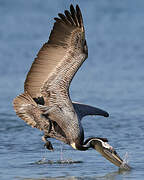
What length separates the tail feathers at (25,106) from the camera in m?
9.93

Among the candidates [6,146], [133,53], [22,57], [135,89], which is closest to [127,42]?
[133,53]

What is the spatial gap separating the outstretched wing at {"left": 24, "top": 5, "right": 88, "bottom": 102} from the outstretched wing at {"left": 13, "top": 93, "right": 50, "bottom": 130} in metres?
0.29

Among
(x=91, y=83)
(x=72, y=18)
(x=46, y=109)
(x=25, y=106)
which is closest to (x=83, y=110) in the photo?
(x=46, y=109)

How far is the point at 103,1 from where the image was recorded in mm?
25641

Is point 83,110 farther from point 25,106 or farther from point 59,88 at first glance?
point 25,106

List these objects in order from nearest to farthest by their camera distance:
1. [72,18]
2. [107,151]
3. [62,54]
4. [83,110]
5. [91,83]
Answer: [72,18] → [62,54] → [107,151] → [83,110] → [91,83]

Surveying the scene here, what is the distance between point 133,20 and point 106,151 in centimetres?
1482

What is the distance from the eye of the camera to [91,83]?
56.2 feet

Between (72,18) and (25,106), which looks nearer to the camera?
(72,18)

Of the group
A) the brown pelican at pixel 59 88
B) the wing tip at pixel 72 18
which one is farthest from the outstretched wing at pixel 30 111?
the wing tip at pixel 72 18

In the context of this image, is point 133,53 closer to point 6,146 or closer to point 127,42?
point 127,42

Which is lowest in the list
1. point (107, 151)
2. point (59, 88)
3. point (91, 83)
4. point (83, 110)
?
point (107, 151)

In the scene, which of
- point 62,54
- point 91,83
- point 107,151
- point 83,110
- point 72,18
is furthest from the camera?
point 91,83

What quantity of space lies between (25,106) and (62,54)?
95cm
